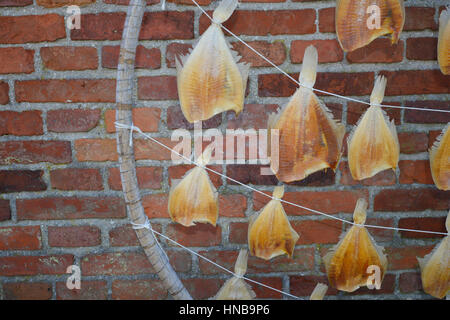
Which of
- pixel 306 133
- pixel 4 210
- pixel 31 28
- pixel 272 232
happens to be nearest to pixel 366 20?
pixel 306 133

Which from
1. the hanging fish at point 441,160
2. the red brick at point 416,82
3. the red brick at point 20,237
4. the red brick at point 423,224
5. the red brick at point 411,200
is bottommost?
the red brick at point 20,237

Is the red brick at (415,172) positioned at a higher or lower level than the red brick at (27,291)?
higher

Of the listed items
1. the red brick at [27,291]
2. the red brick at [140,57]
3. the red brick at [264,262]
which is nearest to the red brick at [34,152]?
the red brick at [140,57]

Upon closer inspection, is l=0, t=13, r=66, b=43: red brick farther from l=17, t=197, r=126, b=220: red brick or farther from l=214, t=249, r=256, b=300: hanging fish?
l=214, t=249, r=256, b=300: hanging fish

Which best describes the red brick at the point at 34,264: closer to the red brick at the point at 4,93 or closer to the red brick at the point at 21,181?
the red brick at the point at 21,181

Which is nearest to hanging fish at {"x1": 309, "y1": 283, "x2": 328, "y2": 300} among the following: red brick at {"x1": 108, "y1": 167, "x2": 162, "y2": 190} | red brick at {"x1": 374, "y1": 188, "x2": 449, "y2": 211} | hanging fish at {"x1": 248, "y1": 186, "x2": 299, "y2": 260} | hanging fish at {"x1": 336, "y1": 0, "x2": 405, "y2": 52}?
hanging fish at {"x1": 248, "y1": 186, "x2": 299, "y2": 260}

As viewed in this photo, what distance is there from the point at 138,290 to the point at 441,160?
2.77ft

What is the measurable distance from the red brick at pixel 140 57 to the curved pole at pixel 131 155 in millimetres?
16

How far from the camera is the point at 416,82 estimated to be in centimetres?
90

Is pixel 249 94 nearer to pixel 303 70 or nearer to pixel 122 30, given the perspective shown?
pixel 303 70

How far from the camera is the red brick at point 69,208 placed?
94 centimetres

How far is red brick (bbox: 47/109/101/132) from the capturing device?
91cm

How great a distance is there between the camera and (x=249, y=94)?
2.98ft
